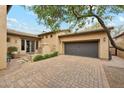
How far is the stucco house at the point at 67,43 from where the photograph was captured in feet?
47.5

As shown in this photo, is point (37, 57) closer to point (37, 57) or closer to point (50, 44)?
point (37, 57)

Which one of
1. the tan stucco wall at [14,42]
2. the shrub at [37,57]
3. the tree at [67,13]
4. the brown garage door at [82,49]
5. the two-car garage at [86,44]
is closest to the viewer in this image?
the tree at [67,13]

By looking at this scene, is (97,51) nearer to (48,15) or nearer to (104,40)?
(104,40)

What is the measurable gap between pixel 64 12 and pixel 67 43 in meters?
12.5

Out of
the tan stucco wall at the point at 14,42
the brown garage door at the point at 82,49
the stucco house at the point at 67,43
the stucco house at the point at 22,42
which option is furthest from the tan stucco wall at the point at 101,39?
the tan stucco wall at the point at 14,42

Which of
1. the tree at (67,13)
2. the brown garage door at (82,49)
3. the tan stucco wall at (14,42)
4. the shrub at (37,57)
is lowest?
the shrub at (37,57)

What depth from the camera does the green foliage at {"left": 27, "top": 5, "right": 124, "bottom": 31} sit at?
6.89m

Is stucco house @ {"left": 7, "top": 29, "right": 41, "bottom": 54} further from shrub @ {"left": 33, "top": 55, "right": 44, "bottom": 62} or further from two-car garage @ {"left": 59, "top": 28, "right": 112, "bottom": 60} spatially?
two-car garage @ {"left": 59, "top": 28, "right": 112, "bottom": 60}

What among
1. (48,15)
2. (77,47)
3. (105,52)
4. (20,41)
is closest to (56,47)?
(77,47)

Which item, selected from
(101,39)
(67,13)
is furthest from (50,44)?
(67,13)

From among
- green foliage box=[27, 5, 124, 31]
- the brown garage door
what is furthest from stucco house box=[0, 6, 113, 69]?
green foliage box=[27, 5, 124, 31]

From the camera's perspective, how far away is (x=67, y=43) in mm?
19844

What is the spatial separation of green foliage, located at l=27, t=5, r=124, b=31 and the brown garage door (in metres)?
8.00

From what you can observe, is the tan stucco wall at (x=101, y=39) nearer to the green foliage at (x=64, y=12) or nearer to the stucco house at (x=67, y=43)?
the stucco house at (x=67, y=43)
